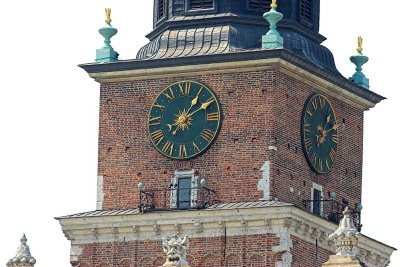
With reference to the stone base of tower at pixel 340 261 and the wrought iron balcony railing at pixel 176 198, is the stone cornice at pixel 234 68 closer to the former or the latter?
the wrought iron balcony railing at pixel 176 198

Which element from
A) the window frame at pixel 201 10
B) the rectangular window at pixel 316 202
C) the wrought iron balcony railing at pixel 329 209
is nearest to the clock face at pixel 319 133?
the rectangular window at pixel 316 202

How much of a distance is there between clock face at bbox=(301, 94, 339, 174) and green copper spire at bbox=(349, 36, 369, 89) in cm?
220

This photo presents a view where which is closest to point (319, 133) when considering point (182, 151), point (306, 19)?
point (306, 19)

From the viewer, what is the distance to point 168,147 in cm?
12900

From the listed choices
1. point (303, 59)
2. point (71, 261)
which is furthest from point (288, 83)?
point (71, 261)

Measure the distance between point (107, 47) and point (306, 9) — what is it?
21.3 ft

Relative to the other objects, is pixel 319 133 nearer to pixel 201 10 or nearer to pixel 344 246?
pixel 201 10

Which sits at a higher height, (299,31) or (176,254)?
(299,31)

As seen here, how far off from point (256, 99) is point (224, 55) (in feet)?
5.62

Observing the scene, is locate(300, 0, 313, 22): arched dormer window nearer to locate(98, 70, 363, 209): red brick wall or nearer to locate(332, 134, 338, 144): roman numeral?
locate(98, 70, 363, 209): red brick wall

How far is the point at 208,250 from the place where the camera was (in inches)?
5015

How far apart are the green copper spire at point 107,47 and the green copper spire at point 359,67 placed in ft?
25.7

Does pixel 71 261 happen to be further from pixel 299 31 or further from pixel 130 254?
pixel 299 31

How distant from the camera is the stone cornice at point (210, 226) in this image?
12631 cm
